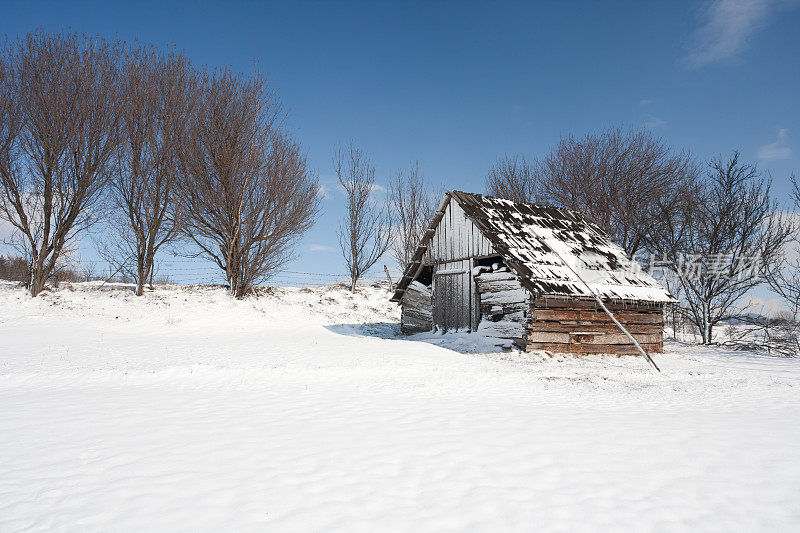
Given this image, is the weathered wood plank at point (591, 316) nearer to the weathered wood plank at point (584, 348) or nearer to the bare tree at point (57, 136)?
the weathered wood plank at point (584, 348)

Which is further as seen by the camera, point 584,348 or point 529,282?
point 584,348

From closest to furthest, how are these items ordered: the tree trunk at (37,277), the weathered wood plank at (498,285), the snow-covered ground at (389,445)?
the snow-covered ground at (389,445), the weathered wood plank at (498,285), the tree trunk at (37,277)

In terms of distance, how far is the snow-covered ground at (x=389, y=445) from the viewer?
376 cm

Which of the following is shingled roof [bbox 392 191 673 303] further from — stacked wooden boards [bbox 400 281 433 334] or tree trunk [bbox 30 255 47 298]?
tree trunk [bbox 30 255 47 298]

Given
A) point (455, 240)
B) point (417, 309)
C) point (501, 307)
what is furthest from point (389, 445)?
point (417, 309)

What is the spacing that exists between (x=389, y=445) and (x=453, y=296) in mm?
12244

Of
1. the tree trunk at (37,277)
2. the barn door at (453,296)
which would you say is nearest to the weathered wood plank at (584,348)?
the barn door at (453,296)

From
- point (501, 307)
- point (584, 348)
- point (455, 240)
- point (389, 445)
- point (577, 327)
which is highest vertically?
point (455, 240)

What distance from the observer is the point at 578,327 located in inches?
573

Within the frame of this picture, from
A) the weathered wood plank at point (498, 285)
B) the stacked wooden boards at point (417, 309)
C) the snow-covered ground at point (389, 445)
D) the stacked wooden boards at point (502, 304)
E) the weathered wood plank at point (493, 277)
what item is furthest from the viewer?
the stacked wooden boards at point (417, 309)

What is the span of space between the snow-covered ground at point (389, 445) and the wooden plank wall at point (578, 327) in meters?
1.67

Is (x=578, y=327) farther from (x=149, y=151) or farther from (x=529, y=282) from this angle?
(x=149, y=151)

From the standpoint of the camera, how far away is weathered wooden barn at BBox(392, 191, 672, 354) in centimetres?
1420

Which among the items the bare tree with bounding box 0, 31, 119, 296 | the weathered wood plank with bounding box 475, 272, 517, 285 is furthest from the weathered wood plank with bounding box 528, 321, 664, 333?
the bare tree with bounding box 0, 31, 119, 296
